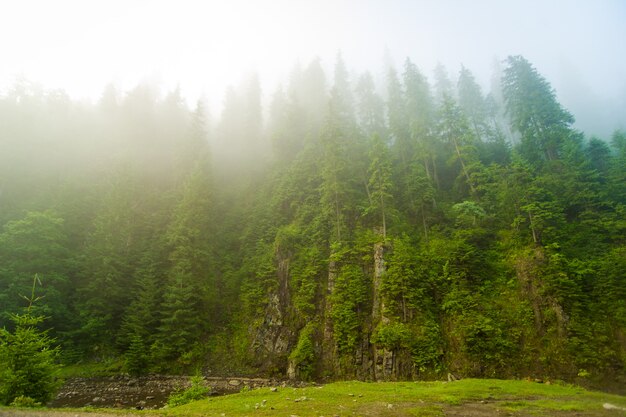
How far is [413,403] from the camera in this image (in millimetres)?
12461

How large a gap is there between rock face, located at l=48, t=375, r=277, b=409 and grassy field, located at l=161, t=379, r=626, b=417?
799 centimetres

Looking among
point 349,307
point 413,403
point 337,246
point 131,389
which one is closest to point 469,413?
point 413,403

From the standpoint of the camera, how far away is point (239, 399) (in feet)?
47.1

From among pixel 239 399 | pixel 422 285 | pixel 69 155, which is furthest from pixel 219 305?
pixel 69 155

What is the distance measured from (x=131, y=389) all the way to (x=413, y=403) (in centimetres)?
2139

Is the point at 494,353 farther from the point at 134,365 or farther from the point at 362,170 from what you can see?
the point at 134,365

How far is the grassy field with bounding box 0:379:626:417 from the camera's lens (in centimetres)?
1041

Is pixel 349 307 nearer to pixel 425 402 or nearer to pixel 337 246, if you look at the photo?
pixel 337 246

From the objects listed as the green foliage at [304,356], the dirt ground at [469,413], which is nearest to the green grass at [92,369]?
the green foliage at [304,356]

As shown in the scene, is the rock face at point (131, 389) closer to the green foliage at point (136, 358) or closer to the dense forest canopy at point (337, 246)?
the green foliage at point (136, 358)

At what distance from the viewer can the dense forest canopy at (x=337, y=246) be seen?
21.1 metres

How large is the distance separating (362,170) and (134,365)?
33149 mm

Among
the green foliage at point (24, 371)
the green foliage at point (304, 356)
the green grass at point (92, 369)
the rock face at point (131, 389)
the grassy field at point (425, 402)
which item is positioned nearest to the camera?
the grassy field at point (425, 402)

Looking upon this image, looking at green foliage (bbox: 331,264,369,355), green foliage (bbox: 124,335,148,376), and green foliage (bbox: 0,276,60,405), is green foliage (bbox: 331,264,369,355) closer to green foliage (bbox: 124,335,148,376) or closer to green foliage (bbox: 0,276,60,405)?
green foliage (bbox: 124,335,148,376)
